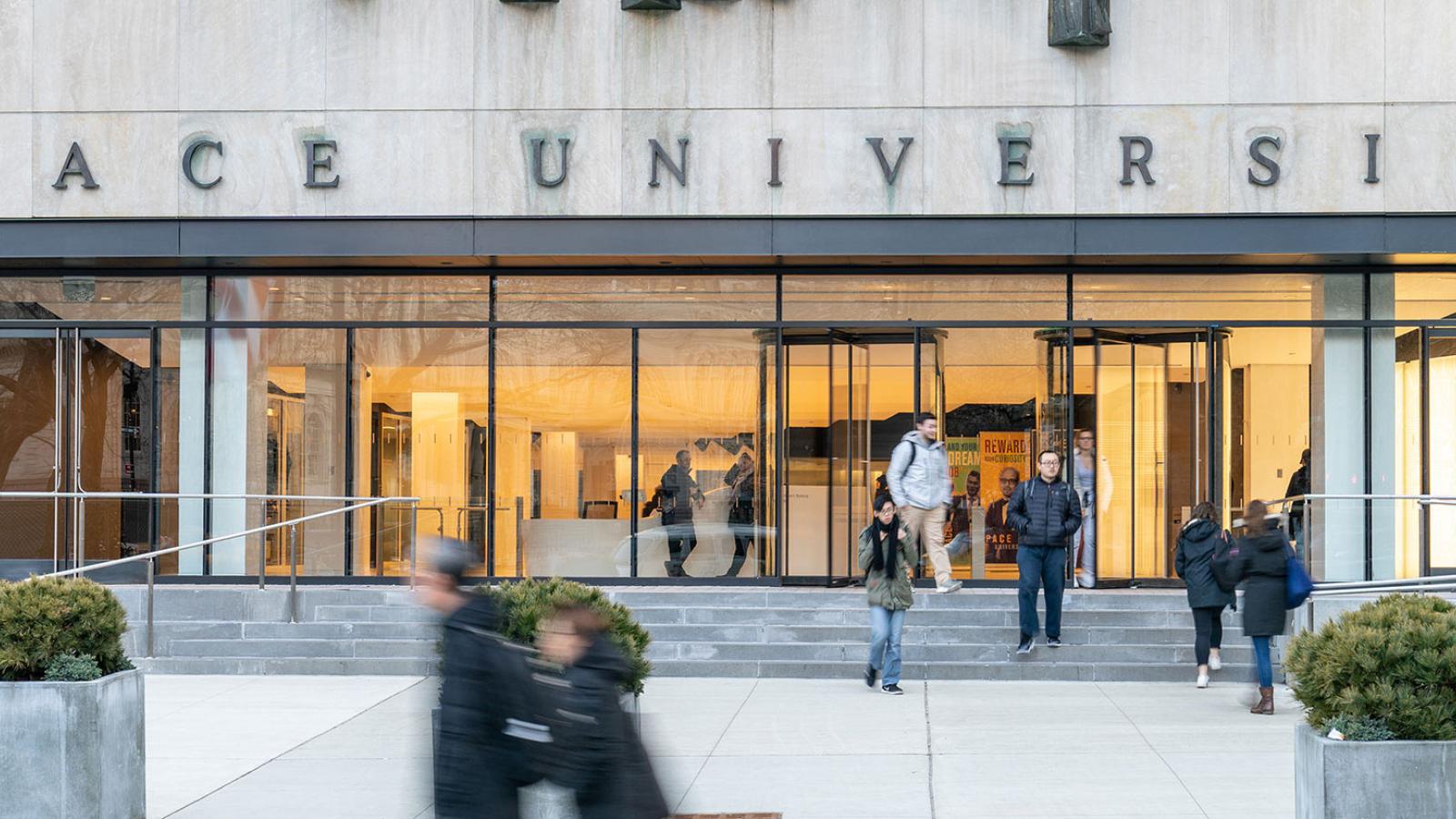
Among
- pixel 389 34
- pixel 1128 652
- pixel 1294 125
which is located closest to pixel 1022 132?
pixel 1294 125

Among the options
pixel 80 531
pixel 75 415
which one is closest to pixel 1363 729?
pixel 80 531

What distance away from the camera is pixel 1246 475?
17.4 meters

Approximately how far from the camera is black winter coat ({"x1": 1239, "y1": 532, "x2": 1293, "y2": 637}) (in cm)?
1195

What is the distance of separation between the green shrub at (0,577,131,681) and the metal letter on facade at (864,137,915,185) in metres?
10.2

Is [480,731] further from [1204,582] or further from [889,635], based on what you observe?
[1204,582]

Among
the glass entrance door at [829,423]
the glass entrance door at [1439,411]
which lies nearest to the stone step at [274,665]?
the glass entrance door at [829,423]

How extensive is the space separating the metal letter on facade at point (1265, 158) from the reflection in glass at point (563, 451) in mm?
7112

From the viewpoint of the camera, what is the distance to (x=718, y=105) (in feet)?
54.8

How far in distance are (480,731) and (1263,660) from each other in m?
8.37

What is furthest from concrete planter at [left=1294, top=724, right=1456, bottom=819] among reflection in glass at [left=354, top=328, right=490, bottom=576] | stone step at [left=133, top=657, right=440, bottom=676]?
reflection in glass at [left=354, top=328, right=490, bottom=576]

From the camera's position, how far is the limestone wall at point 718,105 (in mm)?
16328

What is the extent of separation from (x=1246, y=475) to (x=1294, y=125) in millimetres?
3915

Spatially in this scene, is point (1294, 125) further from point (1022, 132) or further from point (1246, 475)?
point (1246, 475)

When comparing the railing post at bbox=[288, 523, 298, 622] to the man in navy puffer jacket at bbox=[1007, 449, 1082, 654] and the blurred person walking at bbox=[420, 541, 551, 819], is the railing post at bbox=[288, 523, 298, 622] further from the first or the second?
the blurred person walking at bbox=[420, 541, 551, 819]
